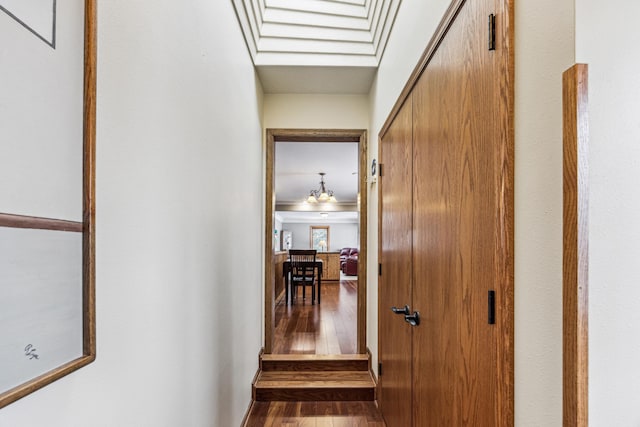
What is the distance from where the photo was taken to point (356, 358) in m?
3.22

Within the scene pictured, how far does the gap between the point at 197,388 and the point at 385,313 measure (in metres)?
1.32

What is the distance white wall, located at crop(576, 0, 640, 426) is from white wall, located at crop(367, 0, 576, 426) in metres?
0.06

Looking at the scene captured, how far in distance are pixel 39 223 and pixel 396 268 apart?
1758 mm

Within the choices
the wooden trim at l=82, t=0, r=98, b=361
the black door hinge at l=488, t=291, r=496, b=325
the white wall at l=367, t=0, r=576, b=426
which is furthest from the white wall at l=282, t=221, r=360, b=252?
the wooden trim at l=82, t=0, r=98, b=361

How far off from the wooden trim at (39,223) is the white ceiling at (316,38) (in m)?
2.17

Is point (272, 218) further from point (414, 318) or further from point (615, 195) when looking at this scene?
point (615, 195)

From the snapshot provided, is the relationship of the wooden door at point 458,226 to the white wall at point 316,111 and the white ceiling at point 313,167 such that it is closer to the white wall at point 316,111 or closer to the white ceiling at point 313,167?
the white wall at point 316,111

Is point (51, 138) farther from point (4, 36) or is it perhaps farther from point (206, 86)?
point (206, 86)

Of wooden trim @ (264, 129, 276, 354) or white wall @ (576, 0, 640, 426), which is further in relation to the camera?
wooden trim @ (264, 129, 276, 354)

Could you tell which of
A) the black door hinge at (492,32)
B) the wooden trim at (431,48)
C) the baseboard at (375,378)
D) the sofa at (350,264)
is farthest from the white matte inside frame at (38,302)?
the sofa at (350,264)

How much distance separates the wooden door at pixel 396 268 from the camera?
6.05 ft

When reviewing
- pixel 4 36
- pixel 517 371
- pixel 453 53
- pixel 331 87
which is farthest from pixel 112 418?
pixel 331 87

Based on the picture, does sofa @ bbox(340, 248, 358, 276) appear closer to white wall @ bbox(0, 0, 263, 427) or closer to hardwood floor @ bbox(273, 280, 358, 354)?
hardwood floor @ bbox(273, 280, 358, 354)

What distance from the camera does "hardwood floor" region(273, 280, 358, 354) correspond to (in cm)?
380
